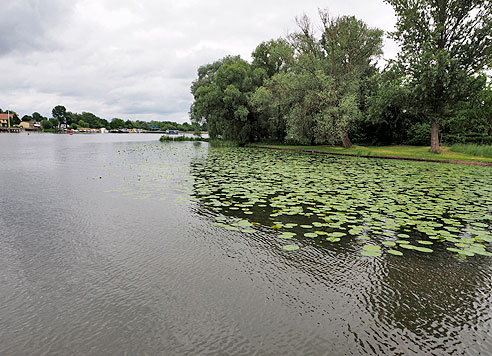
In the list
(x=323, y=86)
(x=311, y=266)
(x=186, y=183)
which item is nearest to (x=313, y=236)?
(x=311, y=266)

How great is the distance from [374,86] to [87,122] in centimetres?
16583

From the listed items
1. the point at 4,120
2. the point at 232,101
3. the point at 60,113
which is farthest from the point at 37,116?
the point at 232,101

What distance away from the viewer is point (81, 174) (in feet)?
38.3

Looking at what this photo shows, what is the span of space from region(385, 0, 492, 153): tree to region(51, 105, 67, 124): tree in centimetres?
16490

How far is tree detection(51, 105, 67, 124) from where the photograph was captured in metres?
146

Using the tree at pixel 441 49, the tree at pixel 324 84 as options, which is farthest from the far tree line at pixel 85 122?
the tree at pixel 441 49

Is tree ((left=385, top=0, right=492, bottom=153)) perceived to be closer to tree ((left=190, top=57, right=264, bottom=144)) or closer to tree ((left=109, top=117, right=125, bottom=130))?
tree ((left=190, top=57, right=264, bottom=144))

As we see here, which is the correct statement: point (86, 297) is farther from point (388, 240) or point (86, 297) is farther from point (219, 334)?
point (388, 240)

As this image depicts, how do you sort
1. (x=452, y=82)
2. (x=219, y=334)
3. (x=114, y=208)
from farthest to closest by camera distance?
(x=452, y=82)
(x=114, y=208)
(x=219, y=334)

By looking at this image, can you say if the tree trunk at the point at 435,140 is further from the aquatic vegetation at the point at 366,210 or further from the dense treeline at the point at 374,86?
the aquatic vegetation at the point at 366,210

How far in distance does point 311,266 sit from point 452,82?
74.5 feet

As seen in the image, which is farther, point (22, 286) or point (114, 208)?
point (114, 208)

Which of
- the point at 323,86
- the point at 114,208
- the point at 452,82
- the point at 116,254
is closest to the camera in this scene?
the point at 116,254

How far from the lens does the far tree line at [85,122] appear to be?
460 feet
